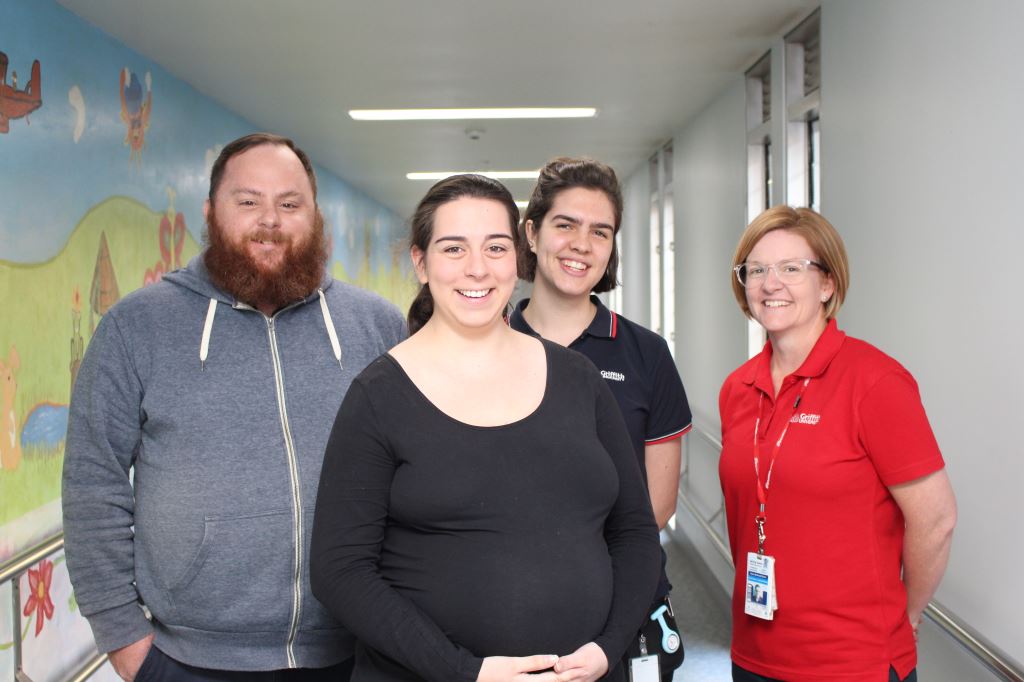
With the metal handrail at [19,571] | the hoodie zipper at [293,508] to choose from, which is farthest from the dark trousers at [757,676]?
the metal handrail at [19,571]

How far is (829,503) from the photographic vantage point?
1950 millimetres

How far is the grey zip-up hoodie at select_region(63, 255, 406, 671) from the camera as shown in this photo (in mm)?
1845

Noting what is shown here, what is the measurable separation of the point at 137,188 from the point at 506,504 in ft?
13.7

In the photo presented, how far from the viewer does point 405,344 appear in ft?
5.31

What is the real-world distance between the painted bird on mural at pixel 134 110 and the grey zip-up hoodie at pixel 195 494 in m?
3.25

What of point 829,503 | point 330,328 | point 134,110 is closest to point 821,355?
point 829,503

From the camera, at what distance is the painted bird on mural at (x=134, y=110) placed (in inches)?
185

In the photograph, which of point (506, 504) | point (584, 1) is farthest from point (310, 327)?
point (584, 1)

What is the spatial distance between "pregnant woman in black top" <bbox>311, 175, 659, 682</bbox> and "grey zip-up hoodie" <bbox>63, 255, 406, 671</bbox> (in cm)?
41

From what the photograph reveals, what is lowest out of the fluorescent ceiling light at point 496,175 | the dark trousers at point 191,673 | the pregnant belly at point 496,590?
the dark trousers at point 191,673

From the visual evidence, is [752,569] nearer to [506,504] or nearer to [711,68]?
[506,504]

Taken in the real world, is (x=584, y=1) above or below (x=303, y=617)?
above

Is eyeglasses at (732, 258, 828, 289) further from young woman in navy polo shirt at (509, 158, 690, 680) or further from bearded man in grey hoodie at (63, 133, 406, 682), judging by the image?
bearded man in grey hoodie at (63, 133, 406, 682)

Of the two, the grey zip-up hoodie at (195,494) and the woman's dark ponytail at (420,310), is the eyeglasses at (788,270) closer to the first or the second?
the woman's dark ponytail at (420,310)
